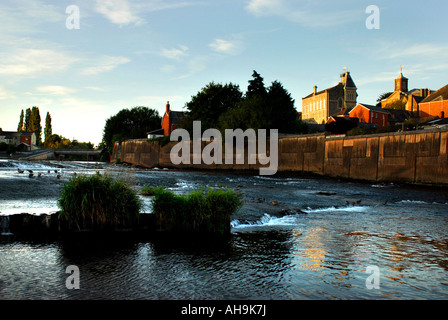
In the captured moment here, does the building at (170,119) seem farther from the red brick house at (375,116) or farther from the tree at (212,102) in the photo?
the red brick house at (375,116)

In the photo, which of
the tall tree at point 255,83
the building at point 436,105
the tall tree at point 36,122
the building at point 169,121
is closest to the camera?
the tall tree at point 255,83

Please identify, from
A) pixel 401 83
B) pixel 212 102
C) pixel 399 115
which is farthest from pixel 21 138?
pixel 401 83

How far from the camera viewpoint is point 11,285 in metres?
6.79

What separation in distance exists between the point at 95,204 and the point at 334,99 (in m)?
151

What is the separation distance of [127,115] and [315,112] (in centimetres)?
8810

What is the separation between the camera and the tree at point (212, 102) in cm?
7894

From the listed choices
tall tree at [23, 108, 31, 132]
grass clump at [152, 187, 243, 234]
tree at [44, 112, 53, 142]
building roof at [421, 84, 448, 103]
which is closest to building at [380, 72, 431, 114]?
building roof at [421, 84, 448, 103]

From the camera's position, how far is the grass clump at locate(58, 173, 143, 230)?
10.4 m

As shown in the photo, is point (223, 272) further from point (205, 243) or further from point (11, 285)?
point (11, 285)

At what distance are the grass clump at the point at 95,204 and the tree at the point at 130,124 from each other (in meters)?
90.1

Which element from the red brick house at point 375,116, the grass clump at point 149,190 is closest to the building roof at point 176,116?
the red brick house at point 375,116

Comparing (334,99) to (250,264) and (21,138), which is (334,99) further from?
(250,264)

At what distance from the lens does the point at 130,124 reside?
104 metres
